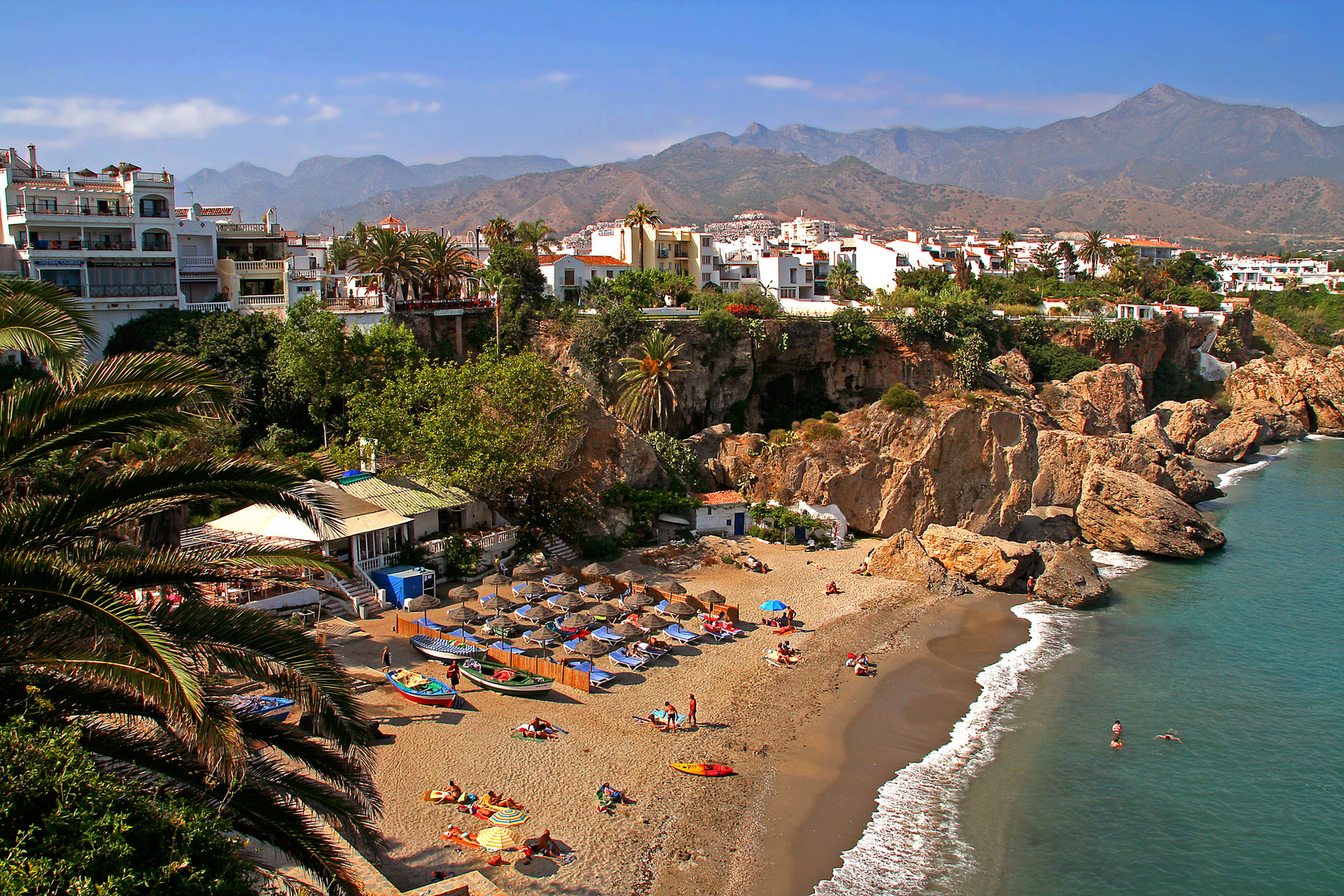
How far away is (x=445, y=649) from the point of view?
78.6 feet

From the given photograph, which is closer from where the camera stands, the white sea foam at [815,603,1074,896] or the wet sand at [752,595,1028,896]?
the white sea foam at [815,603,1074,896]

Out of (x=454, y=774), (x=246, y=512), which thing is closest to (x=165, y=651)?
(x=454, y=774)

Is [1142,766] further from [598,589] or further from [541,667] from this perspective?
[598,589]

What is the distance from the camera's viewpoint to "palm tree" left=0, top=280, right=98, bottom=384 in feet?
32.7

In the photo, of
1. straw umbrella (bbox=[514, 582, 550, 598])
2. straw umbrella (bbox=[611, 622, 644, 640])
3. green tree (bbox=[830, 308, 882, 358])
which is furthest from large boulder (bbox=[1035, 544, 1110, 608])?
green tree (bbox=[830, 308, 882, 358])

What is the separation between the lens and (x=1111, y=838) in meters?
19.4

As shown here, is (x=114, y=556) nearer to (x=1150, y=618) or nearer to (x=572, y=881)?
(x=572, y=881)

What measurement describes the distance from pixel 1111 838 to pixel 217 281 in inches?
1705

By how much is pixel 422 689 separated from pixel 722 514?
18.5 metres

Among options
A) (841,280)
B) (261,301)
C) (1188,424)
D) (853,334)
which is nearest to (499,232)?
(261,301)

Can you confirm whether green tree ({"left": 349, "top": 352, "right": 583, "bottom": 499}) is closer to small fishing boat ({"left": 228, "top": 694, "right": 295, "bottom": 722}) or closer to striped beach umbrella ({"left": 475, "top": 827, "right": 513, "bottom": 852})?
small fishing boat ({"left": 228, "top": 694, "right": 295, "bottom": 722})

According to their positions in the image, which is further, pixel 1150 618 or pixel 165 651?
pixel 1150 618

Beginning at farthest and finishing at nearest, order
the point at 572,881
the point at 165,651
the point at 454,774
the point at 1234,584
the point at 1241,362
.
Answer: the point at 1241,362, the point at 1234,584, the point at 454,774, the point at 572,881, the point at 165,651

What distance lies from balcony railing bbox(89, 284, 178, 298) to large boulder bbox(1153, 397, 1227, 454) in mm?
62741
